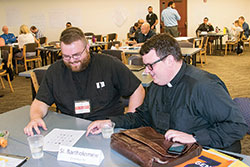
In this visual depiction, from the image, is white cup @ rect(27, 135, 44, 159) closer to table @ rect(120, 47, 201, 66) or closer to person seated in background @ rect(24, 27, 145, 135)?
person seated in background @ rect(24, 27, 145, 135)

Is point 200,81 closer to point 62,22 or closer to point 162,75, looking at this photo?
point 162,75

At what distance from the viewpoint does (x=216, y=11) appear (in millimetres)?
12820

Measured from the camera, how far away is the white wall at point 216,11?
12773 millimetres

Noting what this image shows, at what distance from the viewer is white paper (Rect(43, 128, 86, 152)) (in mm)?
1550

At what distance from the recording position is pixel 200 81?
152 centimetres

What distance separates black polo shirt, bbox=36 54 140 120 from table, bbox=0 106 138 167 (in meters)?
0.16

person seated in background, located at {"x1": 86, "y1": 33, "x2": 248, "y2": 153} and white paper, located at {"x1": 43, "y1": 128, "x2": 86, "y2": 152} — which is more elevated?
person seated in background, located at {"x1": 86, "y1": 33, "x2": 248, "y2": 153}

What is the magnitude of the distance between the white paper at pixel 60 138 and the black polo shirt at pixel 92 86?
419mm

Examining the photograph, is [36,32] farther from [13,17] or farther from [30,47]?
[30,47]

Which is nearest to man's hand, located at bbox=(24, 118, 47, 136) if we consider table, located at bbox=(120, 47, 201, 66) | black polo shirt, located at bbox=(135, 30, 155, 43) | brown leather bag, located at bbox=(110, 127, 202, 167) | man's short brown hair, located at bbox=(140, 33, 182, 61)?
brown leather bag, located at bbox=(110, 127, 202, 167)

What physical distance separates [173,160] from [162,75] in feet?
1.81

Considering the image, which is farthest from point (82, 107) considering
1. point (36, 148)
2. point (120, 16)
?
point (120, 16)

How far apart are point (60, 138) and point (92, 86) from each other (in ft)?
2.03

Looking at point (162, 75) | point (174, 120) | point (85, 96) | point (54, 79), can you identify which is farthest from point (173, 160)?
point (54, 79)
